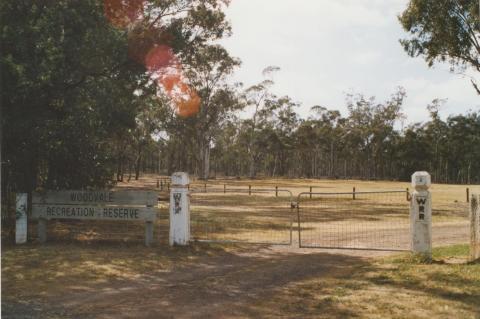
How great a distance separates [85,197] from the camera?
11164 mm

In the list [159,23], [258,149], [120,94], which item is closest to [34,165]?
[120,94]

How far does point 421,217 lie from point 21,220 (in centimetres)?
858

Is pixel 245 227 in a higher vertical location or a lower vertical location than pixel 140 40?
lower

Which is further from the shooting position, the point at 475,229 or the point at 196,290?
the point at 475,229

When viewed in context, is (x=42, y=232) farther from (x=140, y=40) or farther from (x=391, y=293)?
(x=140, y=40)

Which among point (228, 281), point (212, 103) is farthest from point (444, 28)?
point (212, 103)

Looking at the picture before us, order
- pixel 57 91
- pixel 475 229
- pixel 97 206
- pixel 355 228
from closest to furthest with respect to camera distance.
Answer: pixel 475 229
pixel 97 206
pixel 57 91
pixel 355 228

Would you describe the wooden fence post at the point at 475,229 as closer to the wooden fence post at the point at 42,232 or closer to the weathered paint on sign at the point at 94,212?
the weathered paint on sign at the point at 94,212

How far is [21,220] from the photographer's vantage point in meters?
11.1

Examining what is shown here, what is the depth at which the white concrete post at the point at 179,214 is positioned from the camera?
34.9 feet

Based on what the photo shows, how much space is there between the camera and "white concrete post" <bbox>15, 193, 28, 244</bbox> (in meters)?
11.1

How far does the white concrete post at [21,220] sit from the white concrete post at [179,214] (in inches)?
135

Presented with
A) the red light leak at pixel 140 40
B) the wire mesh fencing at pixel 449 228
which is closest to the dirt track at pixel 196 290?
the wire mesh fencing at pixel 449 228

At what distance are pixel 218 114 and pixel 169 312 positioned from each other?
49.1 meters
